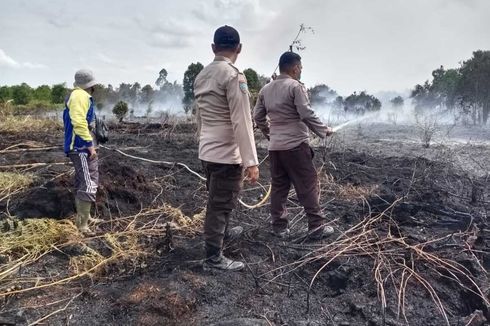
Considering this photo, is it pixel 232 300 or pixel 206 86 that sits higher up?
pixel 206 86

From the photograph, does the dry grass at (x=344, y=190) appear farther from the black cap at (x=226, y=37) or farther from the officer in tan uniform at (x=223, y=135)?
the black cap at (x=226, y=37)

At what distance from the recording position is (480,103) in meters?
22.7

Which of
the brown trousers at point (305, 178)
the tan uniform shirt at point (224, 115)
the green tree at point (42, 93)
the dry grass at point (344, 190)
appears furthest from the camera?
the green tree at point (42, 93)

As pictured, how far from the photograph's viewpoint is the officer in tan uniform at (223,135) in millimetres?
3367

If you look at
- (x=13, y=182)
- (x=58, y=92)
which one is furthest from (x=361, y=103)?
(x=13, y=182)

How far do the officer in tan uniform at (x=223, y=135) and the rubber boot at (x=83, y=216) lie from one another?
1511 mm

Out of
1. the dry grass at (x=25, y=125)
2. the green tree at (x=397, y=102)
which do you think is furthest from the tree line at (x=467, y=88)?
the dry grass at (x=25, y=125)

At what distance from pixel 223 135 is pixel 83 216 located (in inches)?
74.4

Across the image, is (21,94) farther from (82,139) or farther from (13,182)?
(82,139)

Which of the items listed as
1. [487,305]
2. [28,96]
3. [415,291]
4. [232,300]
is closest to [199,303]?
[232,300]

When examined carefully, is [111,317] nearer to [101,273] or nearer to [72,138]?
[101,273]

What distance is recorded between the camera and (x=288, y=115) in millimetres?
4426

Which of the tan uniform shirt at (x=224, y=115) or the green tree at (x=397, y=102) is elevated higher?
the tan uniform shirt at (x=224, y=115)

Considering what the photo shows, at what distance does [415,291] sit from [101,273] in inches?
98.6
